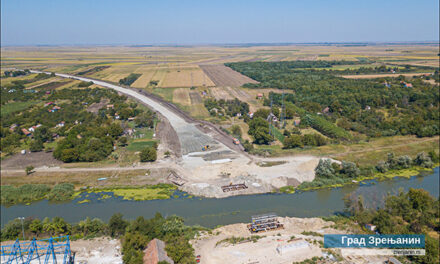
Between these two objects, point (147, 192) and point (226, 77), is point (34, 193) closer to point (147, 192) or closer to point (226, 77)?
point (147, 192)

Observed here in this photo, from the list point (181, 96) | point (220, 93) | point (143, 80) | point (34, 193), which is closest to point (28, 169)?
point (34, 193)

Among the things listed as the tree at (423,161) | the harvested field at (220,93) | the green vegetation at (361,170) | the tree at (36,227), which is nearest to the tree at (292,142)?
the green vegetation at (361,170)

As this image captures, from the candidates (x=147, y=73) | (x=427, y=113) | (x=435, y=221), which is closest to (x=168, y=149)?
(x=435, y=221)

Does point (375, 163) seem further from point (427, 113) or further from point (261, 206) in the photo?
point (427, 113)

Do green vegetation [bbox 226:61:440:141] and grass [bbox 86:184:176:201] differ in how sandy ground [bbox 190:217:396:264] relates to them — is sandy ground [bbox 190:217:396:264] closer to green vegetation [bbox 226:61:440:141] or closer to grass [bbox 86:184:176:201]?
grass [bbox 86:184:176:201]

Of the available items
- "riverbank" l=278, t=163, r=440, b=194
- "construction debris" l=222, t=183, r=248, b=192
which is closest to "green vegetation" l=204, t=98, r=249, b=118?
"construction debris" l=222, t=183, r=248, b=192

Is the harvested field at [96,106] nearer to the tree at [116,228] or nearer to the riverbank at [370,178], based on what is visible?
the tree at [116,228]
